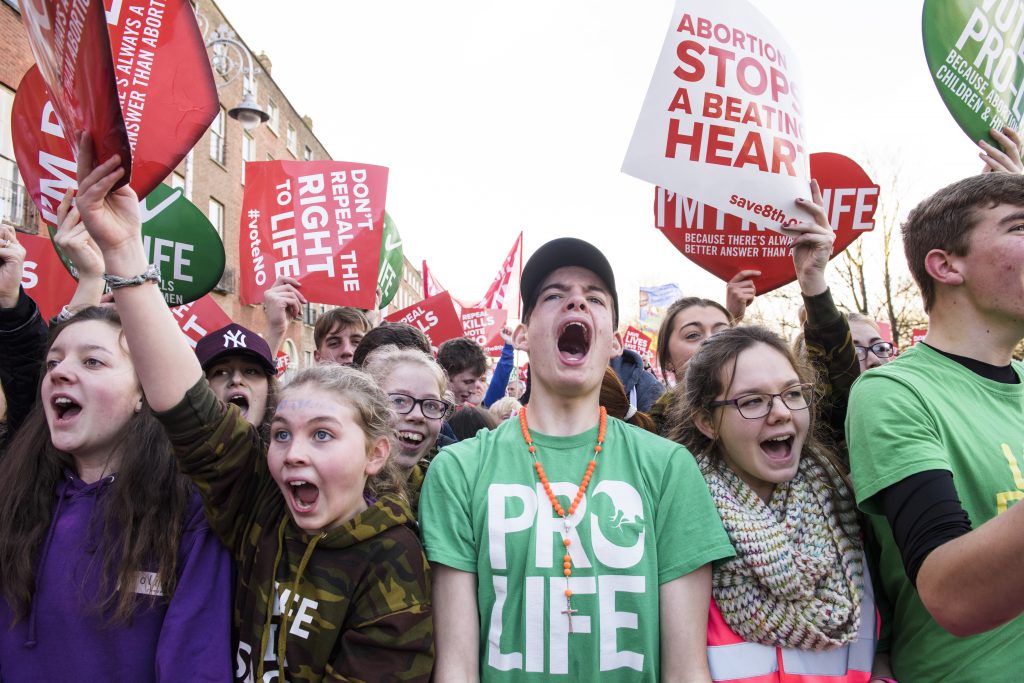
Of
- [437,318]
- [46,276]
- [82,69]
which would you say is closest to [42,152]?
[46,276]

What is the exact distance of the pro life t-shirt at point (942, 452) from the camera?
5.46ft

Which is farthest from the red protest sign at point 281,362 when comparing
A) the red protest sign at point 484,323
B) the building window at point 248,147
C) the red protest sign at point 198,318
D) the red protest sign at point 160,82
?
the building window at point 248,147

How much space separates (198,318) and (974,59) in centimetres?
453

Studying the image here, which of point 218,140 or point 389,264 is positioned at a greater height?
point 218,140

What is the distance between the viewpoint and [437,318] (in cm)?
730

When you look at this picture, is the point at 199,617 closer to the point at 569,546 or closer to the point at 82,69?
the point at 569,546

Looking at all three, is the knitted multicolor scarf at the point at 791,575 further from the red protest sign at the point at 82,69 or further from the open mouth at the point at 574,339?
the red protest sign at the point at 82,69

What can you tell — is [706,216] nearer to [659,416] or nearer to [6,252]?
[659,416]

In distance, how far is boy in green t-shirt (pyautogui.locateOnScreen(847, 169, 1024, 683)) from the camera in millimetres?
1484

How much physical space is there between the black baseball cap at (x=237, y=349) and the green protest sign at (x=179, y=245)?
4.33 ft

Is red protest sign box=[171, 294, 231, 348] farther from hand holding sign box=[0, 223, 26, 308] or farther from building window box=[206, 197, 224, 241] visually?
building window box=[206, 197, 224, 241]

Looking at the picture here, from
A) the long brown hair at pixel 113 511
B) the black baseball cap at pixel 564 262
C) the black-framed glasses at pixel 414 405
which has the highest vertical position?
the black baseball cap at pixel 564 262

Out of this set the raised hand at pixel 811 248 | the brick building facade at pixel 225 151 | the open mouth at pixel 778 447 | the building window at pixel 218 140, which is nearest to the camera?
the open mouth at pixel 778 447

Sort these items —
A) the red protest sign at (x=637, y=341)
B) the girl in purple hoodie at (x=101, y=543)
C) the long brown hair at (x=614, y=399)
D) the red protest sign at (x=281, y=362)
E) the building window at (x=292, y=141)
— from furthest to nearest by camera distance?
the building window at (x=292, y=141) → the red protest sign at (x=637, y=341) → the red protest sign at (x=281, y=362) → the long brown hair at (x=614, y=399) → the girl in purple hoodie at (x=101, y=543)
